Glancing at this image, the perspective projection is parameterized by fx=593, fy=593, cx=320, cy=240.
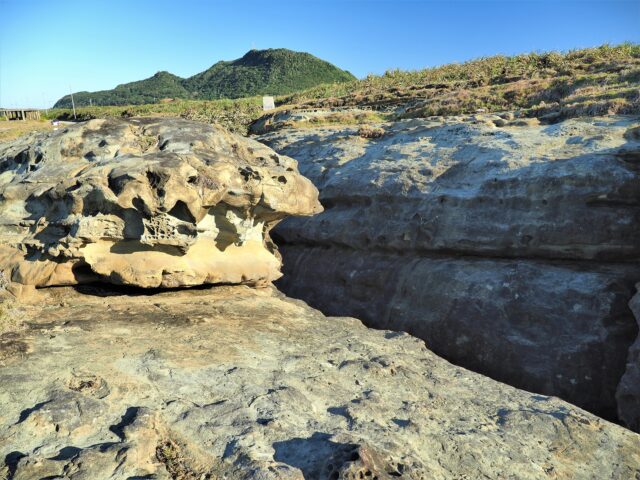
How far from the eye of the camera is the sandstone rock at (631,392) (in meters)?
6.93

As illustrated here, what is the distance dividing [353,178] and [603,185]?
4.87m

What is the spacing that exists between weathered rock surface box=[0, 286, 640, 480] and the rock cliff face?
1829 millimetres

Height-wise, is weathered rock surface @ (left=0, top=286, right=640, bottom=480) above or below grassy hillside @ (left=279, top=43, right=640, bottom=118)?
below

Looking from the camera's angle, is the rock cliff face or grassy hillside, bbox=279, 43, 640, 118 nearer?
the rock cliff face

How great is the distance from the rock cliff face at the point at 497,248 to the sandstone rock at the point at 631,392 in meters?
0.38

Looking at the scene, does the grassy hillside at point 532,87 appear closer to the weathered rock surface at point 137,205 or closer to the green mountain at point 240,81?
the weathered rock surface at point 137,205

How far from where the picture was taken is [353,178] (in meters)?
12.3

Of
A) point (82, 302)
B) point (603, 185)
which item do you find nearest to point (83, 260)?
point (82, 302)

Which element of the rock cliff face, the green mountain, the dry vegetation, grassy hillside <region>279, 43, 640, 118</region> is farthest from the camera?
the green mountain

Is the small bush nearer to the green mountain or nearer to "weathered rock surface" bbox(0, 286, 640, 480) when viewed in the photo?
"weathered rock surface" bbox(0, 286, 640, 480)

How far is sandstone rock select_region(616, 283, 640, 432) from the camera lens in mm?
6930

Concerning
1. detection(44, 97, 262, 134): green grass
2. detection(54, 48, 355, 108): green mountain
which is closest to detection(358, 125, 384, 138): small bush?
detection(44, 97, 262, 134): green grass

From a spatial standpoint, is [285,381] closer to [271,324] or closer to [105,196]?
[271,324]

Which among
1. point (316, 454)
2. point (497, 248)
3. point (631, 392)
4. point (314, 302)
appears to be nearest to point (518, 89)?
point (497, 248)
